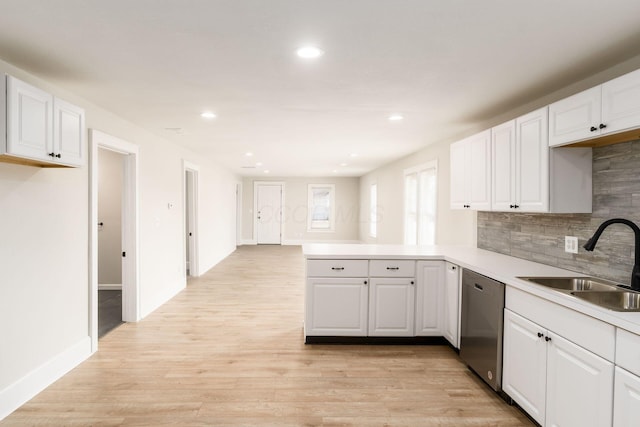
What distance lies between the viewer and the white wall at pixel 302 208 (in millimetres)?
11867

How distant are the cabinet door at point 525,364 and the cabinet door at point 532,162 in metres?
0.84

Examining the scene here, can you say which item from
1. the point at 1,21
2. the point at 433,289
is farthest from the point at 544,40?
the point at 1,21

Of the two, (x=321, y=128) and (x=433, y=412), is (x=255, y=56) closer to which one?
(x=321, y=128)

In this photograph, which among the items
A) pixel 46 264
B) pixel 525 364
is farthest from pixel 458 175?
pixel 46 264

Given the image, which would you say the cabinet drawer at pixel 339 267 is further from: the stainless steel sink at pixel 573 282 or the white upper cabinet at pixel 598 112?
the white upper cabinet at pixel 598 112

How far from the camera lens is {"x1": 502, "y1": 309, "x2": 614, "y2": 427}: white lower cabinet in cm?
170

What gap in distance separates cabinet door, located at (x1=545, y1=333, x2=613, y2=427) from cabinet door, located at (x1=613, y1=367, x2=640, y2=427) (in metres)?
0.03

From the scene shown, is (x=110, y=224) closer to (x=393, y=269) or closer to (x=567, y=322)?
(x=393, y=269)

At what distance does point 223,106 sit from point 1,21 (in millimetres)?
→ 1702

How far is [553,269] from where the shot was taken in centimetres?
277

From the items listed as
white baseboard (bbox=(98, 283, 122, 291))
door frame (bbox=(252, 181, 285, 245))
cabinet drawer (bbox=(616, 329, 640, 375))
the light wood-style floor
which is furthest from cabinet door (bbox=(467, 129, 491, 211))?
door frame (bbox=(252, 181, 285, 245))

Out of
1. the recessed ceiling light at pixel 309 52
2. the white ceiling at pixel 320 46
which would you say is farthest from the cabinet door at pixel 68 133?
the recessed ceiling light at pixel 309 52

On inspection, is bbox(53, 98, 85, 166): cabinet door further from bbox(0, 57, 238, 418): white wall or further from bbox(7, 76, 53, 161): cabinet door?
bbox(0, 57, 238, 418): white wall

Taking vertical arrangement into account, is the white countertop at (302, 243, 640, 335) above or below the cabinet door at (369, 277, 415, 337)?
above
